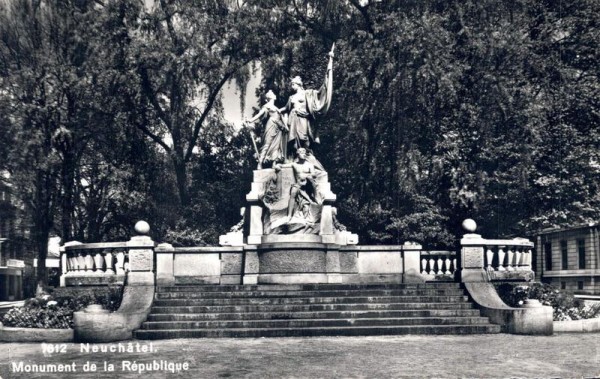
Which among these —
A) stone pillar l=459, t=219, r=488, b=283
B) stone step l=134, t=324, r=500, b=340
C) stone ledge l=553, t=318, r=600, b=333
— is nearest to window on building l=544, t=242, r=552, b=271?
stone pillar l=459, t=219, r=488, b=283

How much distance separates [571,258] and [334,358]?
42.4 meters

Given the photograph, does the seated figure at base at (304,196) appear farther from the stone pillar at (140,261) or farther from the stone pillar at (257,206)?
the stone pillar at (140,261)

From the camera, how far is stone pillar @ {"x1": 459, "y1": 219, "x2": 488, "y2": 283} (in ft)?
55.6

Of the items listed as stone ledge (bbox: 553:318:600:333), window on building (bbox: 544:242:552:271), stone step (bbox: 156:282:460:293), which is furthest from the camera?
window on building (bbox: 544:242:552:271)

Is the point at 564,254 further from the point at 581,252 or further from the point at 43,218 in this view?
the point at 43,218

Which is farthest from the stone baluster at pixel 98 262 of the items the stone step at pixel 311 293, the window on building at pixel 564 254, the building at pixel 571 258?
the window on building at pixel 564 254

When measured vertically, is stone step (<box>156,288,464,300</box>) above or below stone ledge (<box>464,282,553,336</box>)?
above

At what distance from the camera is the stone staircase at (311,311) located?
14.1m

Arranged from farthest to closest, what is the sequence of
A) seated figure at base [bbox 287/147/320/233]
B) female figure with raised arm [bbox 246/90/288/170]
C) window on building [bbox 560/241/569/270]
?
window on building [bbox 560/241/569/270]
female figure with raised arm [bbox 246/90/288/170]
seated figure at base [bbox 287/147/320/233]

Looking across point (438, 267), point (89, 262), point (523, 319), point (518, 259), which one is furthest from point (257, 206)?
point (523, 319)

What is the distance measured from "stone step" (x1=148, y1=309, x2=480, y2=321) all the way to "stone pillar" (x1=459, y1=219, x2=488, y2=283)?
5.95ft

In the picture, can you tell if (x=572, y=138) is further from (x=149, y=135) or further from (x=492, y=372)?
(x=492, y=372)

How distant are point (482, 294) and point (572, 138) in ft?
41.6

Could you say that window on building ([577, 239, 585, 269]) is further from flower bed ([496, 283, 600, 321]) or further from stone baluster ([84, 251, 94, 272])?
stone baluster ([84, 251, 94, 272])
